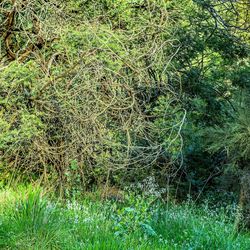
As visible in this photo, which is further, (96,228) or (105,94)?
(105,94)

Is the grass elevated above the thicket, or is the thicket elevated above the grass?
the thicket

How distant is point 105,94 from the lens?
6.39 meters

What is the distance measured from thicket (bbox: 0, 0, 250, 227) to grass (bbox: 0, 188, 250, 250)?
2.75 feet

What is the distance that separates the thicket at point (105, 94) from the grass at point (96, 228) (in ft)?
2.75

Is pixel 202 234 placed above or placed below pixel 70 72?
below

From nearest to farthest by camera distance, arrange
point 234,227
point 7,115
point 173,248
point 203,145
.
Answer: point 173,248, point 234,227, point 7,115, point 203,145

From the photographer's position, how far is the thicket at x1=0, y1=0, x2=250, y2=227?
607 centimetres

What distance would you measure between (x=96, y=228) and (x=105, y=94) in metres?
2.15

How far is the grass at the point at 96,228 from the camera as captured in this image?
14.4ft

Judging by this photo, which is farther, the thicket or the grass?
the thicket

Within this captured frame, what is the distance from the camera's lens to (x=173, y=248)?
4.79 meters

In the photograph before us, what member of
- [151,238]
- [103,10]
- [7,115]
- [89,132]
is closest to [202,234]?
[151,238]

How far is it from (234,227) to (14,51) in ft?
12.9

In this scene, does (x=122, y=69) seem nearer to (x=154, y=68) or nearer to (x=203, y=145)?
(x=154, y=68)
